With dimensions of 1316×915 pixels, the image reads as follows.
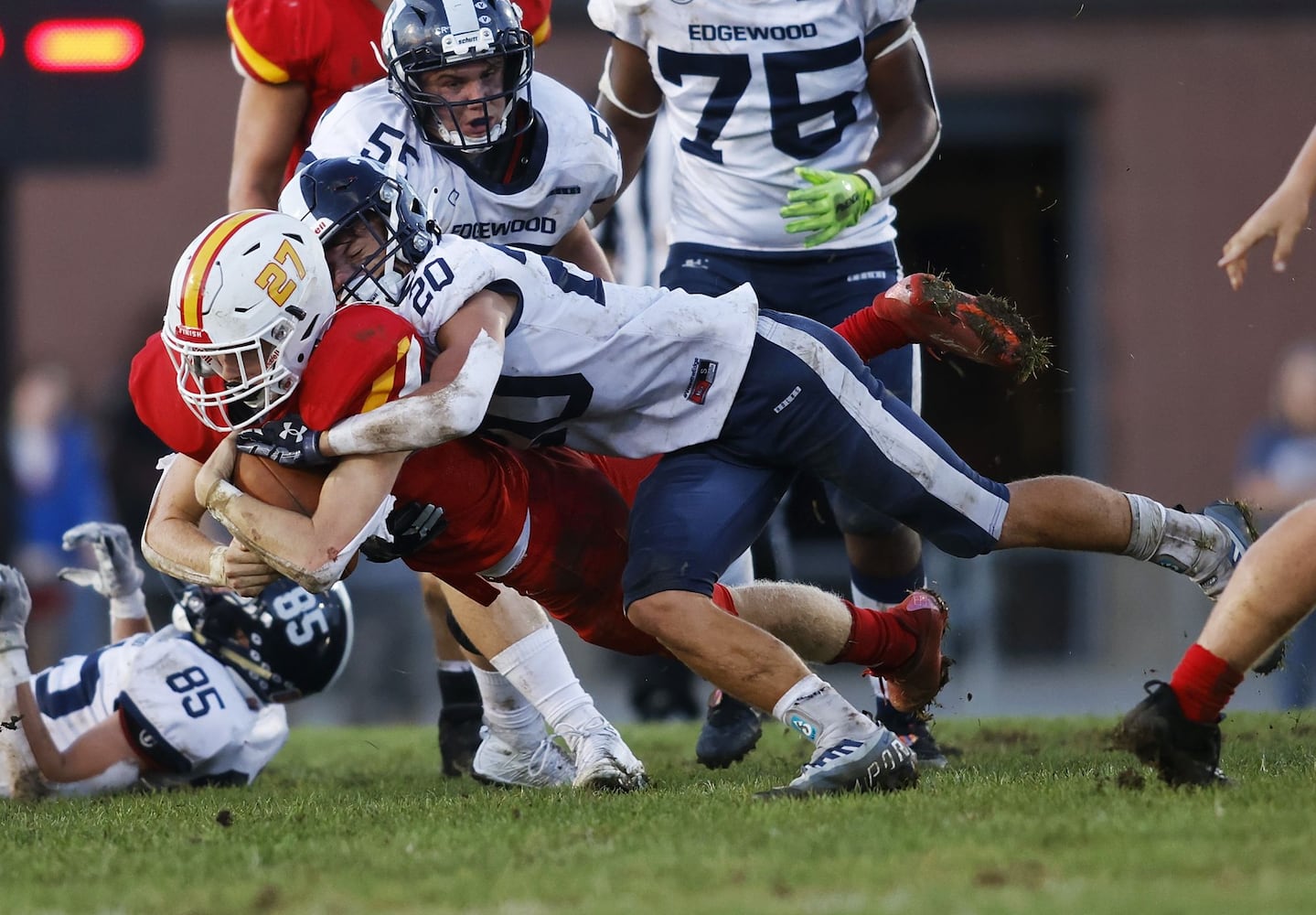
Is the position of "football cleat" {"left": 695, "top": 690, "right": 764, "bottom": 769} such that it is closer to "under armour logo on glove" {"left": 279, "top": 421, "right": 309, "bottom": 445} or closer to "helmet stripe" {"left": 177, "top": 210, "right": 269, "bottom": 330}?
"under armour logo on glove" {"left": 279, "top": 421, "right": 309, "bottom": 445}

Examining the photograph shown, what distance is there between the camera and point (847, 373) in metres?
4.06

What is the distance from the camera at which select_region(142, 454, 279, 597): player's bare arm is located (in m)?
3.81

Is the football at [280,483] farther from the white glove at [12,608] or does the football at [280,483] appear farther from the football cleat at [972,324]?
the football cleat at [972,324]

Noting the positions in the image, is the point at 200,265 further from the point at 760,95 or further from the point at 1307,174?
the point at 1307,174

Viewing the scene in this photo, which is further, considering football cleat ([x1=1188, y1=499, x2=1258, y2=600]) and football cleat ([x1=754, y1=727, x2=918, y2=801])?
football cleat ([x1=1188, y1=499, x2=1258, y2=600])

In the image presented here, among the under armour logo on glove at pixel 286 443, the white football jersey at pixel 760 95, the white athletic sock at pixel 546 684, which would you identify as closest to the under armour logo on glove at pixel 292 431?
the under armour logo on glove at pixel 286 443

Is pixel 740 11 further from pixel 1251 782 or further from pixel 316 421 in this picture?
pixel 1251 782

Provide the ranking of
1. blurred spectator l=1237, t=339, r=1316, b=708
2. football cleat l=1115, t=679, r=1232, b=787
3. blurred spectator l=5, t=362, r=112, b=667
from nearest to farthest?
football cleat l=1115, t=679, r=1232, b=787, blurred spectator l=1237, t=339, r=1316, b=708, blurred spectator l=5, t=362, r=112, b=667

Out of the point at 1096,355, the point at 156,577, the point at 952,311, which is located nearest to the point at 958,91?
the point at 1096,355

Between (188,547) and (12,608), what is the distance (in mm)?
906

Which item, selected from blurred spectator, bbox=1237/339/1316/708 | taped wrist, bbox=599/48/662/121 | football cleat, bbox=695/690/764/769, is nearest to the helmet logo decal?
taped wrist, bbox=599/48/662/121

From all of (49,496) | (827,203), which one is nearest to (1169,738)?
(827,203)

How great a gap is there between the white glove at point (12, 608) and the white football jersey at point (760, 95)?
1961 mm

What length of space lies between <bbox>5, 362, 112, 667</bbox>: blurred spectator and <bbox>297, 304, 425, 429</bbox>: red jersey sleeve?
4962mm
